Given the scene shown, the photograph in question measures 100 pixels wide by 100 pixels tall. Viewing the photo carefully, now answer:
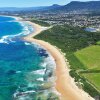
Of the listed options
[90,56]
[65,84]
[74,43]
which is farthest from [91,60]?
[74,43]

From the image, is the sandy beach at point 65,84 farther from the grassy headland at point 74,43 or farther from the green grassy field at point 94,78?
the green grassy field at point 94,78

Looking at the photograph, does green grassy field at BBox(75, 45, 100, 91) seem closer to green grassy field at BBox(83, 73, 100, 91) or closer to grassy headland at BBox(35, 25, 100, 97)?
green grassy field at BBox(83, 73, 100, 91)

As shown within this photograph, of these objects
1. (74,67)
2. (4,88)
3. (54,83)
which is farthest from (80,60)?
(4,88)

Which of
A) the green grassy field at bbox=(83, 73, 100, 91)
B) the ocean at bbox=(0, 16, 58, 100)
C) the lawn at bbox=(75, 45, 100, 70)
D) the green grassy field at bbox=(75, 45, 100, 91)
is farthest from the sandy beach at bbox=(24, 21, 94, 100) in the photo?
the lawn at bbox=(75, 45, 100, 70)

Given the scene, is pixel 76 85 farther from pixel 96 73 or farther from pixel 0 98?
pixel 0 98

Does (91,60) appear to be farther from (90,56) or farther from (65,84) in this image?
(65,84)
